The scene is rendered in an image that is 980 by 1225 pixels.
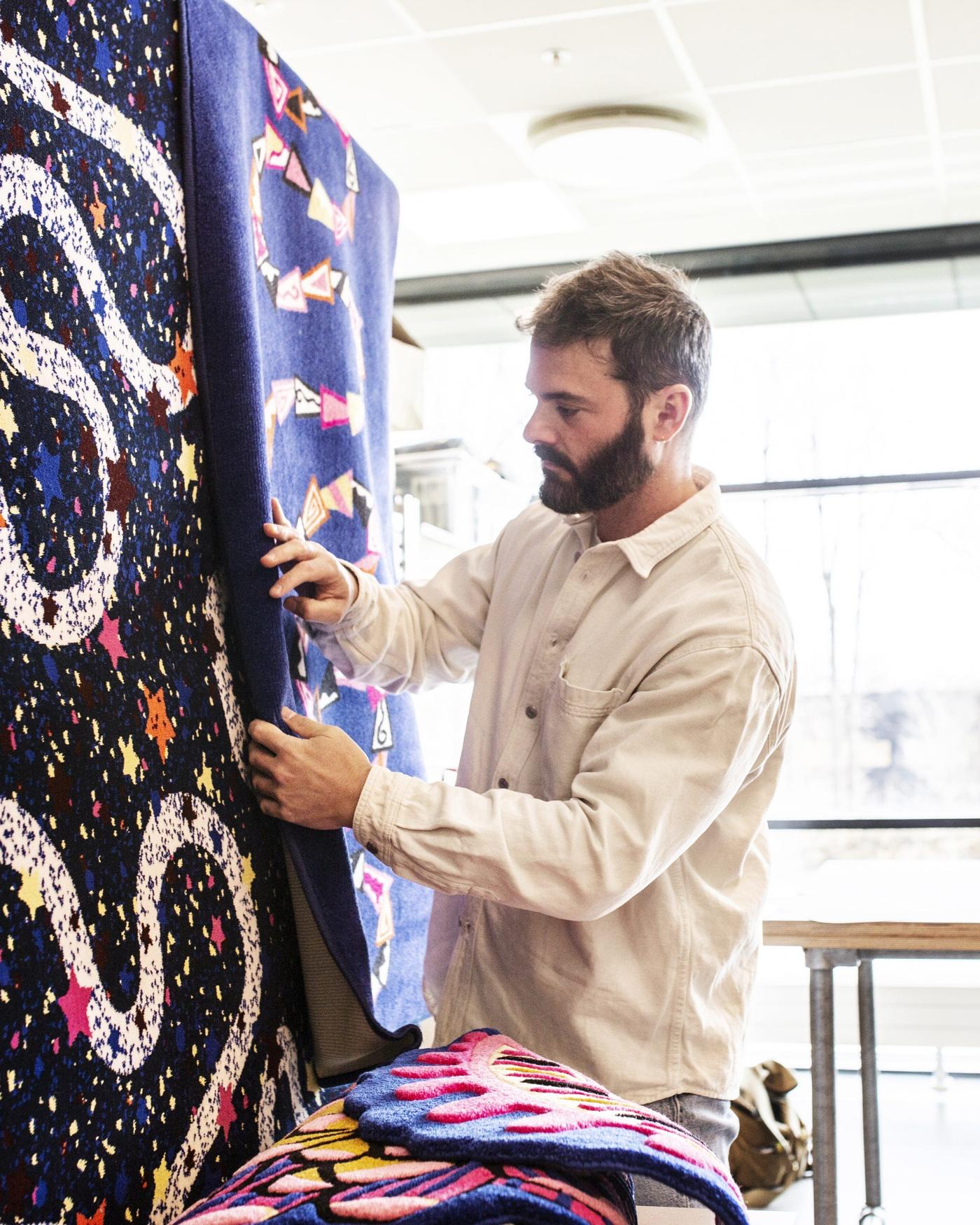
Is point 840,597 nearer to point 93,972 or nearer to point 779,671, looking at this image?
point 779,671

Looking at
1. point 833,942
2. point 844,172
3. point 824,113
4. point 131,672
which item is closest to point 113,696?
point 131,672

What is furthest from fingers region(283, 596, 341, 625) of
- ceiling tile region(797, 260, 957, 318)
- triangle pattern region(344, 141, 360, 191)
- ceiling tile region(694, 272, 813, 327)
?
ceiling tile region(797, 260, 957, 318)

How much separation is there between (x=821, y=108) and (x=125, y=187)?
10.8 ft

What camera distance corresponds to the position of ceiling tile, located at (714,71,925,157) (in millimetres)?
3635

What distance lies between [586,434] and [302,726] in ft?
1.77

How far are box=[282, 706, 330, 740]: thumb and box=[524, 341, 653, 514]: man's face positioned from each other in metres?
0.47

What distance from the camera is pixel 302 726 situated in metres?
1.13

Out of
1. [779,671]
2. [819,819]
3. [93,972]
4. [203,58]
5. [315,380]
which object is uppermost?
[203,58]

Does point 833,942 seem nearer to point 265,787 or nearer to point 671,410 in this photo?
point 671,410

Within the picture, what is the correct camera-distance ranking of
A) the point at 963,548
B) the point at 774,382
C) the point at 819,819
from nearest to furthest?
1. the point at 819,819
2. the point at 963,548
3. the point at 774,382

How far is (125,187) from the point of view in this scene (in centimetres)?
94

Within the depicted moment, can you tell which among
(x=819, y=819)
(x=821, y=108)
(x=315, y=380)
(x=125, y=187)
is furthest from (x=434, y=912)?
(x=821, y=108)

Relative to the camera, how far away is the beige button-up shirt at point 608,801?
1.18 metres

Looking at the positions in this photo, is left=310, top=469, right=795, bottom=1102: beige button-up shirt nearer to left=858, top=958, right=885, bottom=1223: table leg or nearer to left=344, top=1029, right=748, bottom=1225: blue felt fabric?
left=344, top=1029, right=748, bottom=1225: blue felt fabric
